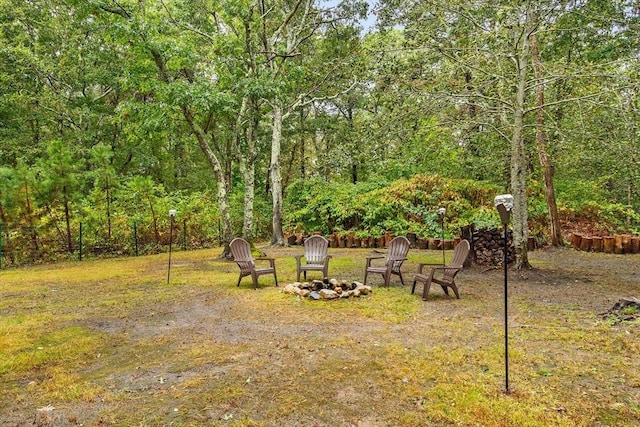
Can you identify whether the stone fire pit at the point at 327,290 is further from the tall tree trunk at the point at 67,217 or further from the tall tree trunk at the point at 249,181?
the tall tree trunk at the point at 67,217

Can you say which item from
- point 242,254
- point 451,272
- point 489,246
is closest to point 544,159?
point 489,246

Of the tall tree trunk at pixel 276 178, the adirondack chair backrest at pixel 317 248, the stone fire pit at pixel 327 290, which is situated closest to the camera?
the stone fire pit at pixel 327 290

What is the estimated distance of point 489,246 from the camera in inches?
313

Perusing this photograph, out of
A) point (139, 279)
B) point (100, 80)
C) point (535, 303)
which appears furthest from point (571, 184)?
point (100, 80)

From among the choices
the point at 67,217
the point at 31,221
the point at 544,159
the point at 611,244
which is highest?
the point at 544,159

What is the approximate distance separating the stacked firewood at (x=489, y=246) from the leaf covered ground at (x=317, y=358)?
1.41m

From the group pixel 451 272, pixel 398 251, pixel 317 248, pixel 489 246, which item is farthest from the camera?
pixel 489 246

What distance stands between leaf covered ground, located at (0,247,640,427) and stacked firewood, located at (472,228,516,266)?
141cm

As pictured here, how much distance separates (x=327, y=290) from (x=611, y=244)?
8.45 metres

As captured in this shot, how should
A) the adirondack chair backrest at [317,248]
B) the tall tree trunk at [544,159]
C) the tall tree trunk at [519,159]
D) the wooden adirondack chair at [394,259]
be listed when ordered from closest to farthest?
the wooden adirondack chair at [394,259] < the tall tree trunk at [519,159] < the adirondack chair backrest at [317,248] < the tall tree trunk at [544,159]

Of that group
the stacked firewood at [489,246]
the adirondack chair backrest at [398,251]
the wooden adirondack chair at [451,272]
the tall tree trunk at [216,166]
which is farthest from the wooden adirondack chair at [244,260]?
the stacked firewood at [489,246]

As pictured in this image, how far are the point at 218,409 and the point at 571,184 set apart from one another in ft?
43.6

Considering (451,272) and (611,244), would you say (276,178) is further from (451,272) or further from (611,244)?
(611,244)

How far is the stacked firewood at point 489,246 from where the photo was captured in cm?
784
